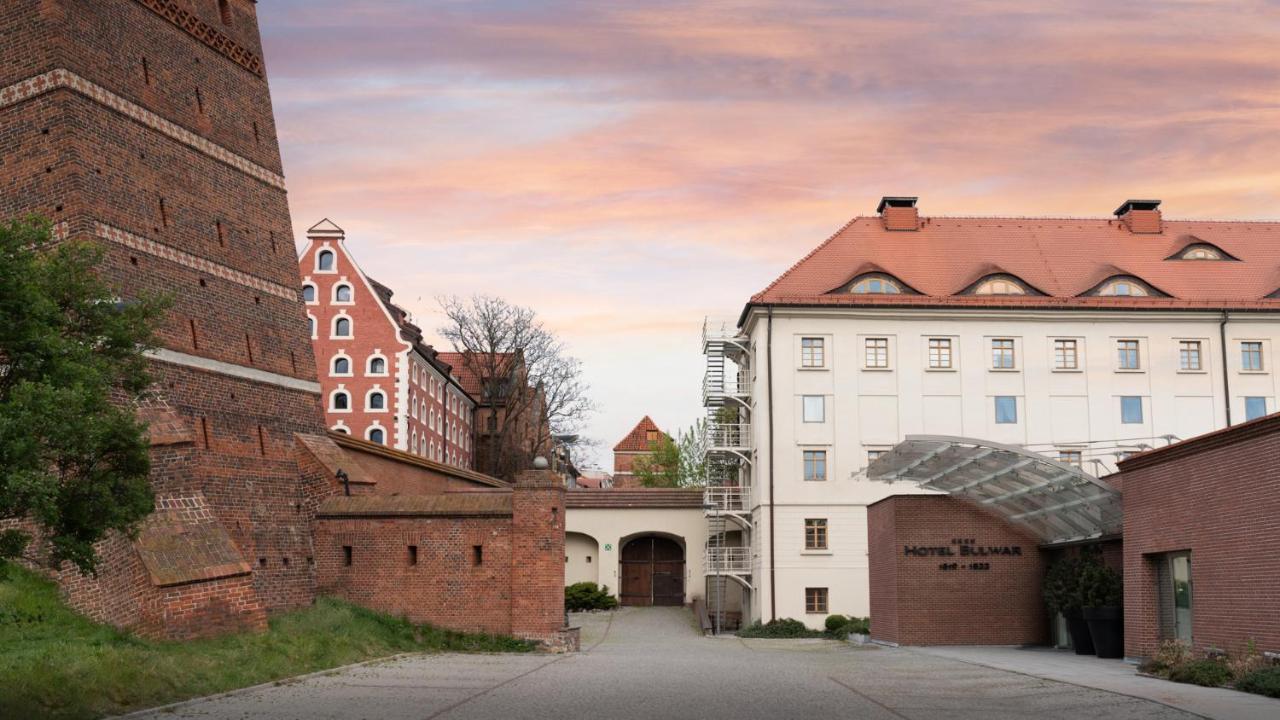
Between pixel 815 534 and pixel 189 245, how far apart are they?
26.0m

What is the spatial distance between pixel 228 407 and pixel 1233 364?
35880 millimetres

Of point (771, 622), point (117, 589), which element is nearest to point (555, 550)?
point (117, 589)

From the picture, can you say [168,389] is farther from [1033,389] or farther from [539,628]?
[1033,389]

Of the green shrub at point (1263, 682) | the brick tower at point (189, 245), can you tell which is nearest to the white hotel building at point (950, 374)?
the brick tower at point (189, 245)

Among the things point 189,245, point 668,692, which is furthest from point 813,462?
point 668,692

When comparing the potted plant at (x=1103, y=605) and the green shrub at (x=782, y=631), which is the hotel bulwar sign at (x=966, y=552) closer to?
the potted plant at (x=1103, y=605)

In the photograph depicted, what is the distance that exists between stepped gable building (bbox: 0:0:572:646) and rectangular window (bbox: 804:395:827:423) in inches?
752

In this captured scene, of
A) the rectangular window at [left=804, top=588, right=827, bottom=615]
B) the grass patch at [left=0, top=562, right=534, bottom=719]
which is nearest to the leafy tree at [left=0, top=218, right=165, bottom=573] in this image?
the grass patch at [left=0, top=562, right=534, bottom=719]

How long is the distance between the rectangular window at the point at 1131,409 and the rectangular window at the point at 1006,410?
Result: 3832 mm

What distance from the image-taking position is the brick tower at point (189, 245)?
72.1 feet

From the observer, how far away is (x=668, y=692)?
61.0 ft

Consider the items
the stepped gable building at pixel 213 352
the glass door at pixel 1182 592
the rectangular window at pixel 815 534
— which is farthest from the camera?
the rectangular window at pixel 815 534

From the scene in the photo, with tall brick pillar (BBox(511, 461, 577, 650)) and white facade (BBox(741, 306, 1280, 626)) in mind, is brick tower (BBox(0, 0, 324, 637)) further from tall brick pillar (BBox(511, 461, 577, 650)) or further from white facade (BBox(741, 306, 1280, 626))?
white facade (BBox(741, 306, 1280, 626))

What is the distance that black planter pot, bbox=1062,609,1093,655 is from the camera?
88.9ft
